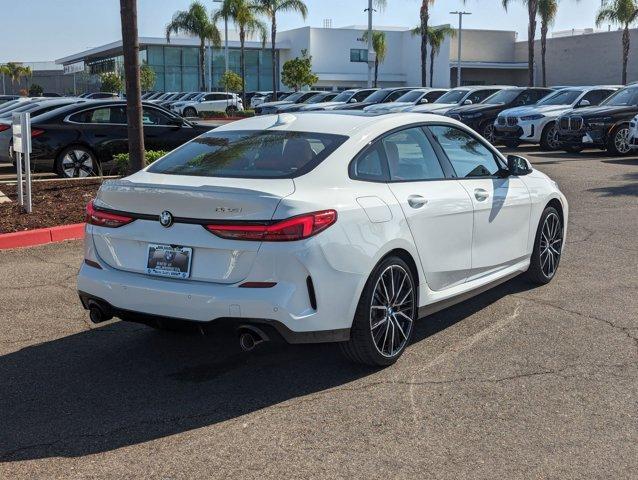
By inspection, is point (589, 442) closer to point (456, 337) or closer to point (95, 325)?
point (456, 337)

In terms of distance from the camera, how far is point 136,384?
5.15m

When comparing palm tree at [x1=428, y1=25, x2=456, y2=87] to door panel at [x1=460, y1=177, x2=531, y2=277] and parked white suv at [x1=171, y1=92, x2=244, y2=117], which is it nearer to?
parked white suv at [x1=171, y1=92, x2=244, y2=117]

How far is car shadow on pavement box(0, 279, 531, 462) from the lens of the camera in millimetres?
4418

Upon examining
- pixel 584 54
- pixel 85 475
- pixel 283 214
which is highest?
pixel 584 54

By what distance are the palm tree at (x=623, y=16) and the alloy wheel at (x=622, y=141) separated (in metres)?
36.4

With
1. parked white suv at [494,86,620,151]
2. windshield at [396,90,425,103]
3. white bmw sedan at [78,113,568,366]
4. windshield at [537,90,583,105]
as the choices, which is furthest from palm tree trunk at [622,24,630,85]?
white bmw sedan at [78,113,568,366]

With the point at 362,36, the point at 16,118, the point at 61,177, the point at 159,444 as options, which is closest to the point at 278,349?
the point at 159,444

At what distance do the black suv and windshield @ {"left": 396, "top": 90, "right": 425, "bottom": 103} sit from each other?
9.11 meters

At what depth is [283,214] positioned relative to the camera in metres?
4.71

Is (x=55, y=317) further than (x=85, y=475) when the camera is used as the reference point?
Yes

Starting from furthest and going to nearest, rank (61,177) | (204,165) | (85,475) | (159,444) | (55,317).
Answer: (61,177), (55,317), (204,165), (159,444), (85,475)

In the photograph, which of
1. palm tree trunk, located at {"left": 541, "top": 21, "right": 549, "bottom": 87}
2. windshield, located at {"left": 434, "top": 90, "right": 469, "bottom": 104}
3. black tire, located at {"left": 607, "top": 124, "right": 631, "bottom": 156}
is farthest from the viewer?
palm tree trunk, located at {"left": 541, "top": 21, "right": 549, "bottom": 87}

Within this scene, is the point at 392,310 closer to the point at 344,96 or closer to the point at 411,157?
the point at 411,157

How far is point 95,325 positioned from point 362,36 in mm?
72641
